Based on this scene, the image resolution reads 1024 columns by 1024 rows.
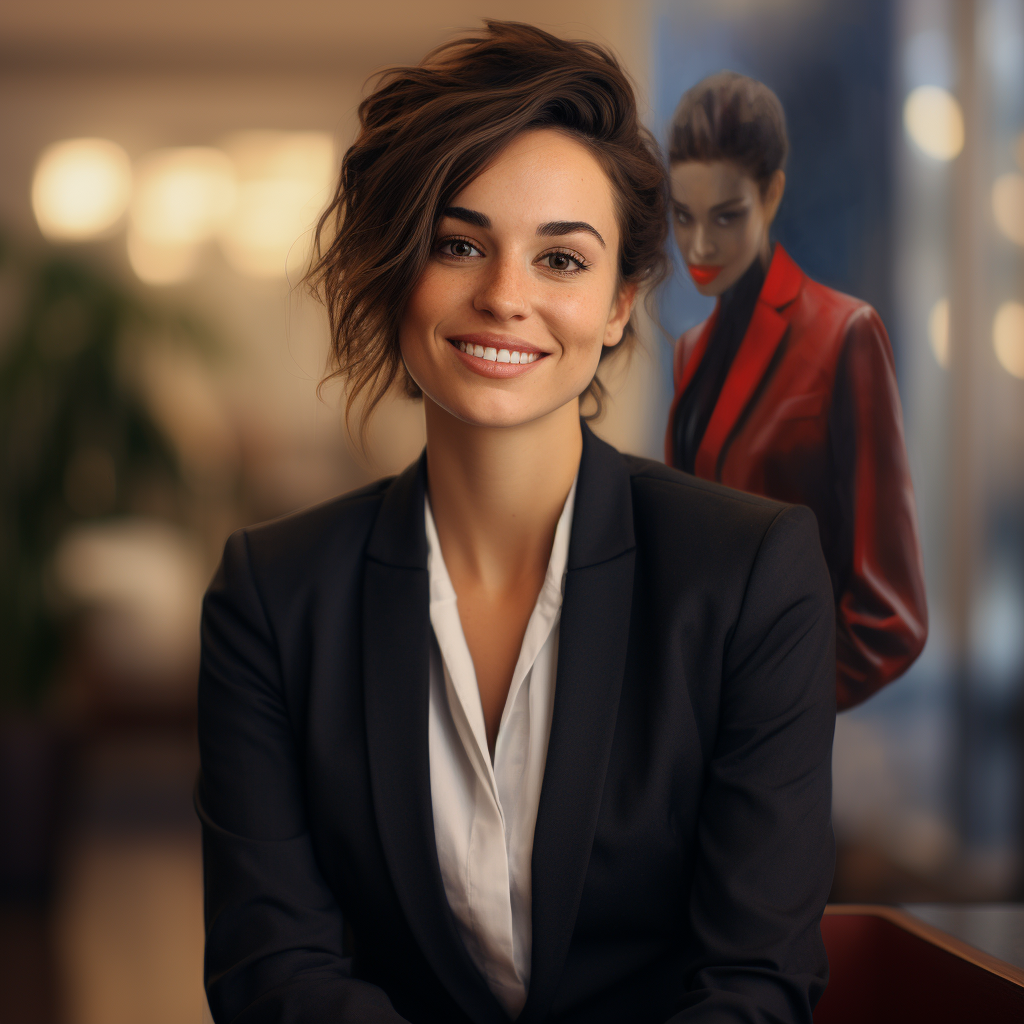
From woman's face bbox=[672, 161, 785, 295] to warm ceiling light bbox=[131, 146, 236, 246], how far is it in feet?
15.2

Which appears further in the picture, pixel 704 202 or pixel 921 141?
pixel 921 141

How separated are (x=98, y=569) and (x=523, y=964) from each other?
429 centimetres

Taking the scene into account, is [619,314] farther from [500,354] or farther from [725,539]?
[725,539]

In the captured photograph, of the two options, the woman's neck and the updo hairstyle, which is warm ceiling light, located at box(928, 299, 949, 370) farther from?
the woman's neck

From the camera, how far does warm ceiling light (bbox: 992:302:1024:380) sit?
Answer: 6.29ft

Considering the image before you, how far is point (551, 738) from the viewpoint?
122 centimetres

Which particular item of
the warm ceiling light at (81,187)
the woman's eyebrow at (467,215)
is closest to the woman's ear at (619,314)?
the woman's eyebrow at (467,215)

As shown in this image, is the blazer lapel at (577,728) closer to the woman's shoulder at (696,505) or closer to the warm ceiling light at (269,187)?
the woman's shoulder at (696,505)

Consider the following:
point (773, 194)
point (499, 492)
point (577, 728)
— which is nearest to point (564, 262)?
point (499, 492)

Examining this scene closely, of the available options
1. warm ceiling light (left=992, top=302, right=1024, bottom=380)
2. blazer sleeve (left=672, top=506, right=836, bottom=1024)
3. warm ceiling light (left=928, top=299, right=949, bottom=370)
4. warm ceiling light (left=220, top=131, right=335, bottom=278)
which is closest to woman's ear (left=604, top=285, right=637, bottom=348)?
blazer sleeve (left=672, top=506, right=836, bottom=1024)

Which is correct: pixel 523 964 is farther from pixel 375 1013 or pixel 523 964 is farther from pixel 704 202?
pixel 704 202

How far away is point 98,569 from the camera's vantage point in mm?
5102

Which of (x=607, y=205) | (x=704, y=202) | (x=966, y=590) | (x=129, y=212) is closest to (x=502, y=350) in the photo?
(x=607, y=205)

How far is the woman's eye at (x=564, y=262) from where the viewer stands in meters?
1.28
